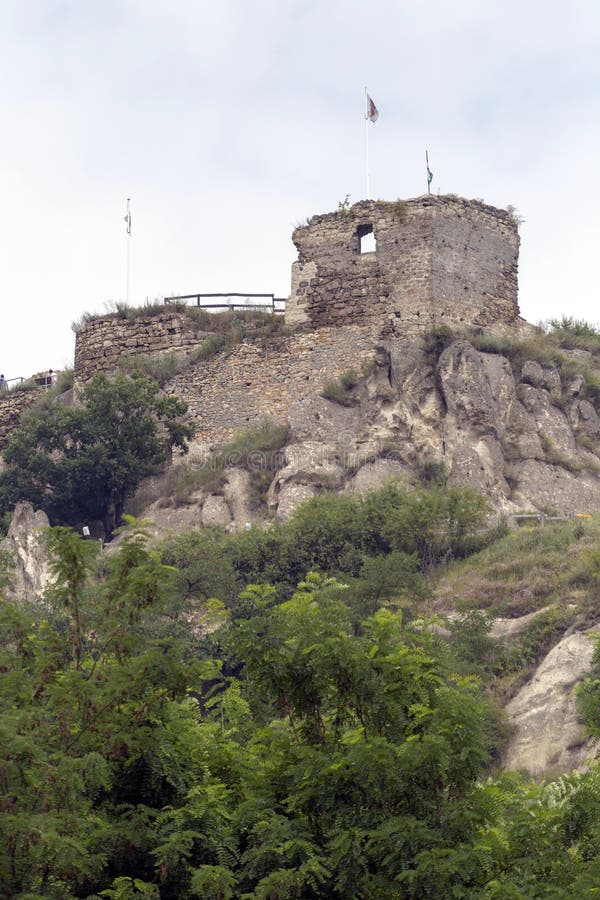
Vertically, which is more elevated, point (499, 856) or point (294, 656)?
point (294, 656)

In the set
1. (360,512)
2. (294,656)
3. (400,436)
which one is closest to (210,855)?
(294,656)

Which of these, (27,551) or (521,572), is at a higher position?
(27,551)

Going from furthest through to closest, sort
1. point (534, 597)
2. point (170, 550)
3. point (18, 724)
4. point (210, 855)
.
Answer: point (170, 550), point (534, 597), point (210, 855), point (18, 724)

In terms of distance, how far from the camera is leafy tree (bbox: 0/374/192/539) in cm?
3491

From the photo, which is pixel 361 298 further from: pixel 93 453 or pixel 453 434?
pixel 93 453

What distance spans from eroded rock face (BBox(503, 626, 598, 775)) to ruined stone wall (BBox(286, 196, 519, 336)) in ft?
32.9

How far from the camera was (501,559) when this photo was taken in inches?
1220

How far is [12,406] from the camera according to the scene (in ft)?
132

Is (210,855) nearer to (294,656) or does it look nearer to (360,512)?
(294,656)

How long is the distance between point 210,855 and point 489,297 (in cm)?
2319

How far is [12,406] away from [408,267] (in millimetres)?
9725

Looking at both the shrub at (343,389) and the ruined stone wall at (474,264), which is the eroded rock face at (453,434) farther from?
the ruined stone wall at (474,264)

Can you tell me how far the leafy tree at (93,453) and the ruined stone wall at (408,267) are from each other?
12.5 feet

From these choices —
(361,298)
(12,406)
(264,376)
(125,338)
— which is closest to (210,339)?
(264,376)
